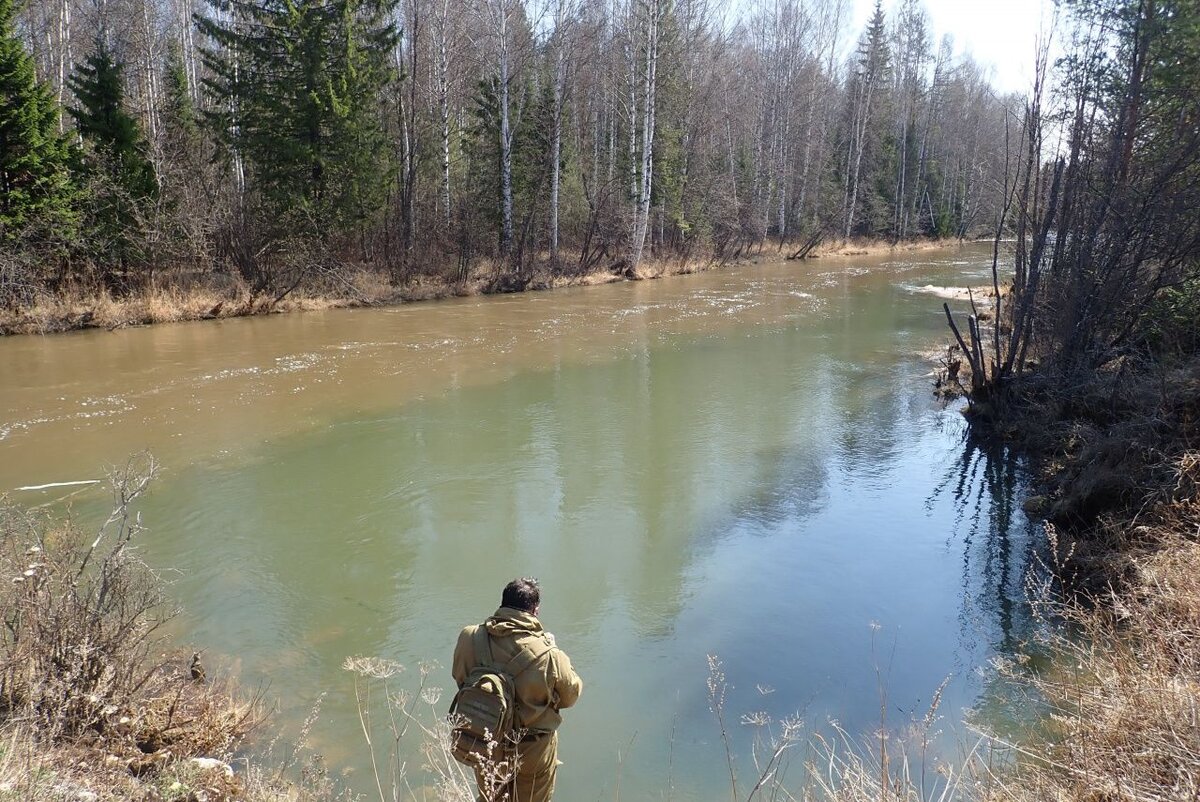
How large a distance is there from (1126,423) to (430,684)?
299 inches

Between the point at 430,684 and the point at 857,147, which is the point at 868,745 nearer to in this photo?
the point at 430,684

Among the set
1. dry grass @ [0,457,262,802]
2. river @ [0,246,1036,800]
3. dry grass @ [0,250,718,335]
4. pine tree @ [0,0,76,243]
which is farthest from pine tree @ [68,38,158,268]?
dry grass @ [0,457,262,802]

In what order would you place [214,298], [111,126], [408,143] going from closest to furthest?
1. [111,126]
2. [214,298]
3. [408,143]

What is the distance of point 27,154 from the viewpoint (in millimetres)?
18875

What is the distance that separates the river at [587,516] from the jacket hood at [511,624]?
183 centimetres

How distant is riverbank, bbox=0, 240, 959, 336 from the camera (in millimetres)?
19656

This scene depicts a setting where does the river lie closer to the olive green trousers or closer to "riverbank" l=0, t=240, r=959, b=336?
"riverbank" l=0, t=240, r=959, b=336

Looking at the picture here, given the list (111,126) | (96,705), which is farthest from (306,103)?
(96,705)

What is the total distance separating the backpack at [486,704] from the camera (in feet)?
11.9

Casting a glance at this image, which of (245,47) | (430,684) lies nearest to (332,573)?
(430,684)

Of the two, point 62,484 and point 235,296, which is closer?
point 62,484

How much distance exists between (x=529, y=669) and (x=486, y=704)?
0.24 meters

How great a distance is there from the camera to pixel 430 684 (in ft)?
19.9

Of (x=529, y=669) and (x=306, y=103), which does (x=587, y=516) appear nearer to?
(x=529, y=669)
